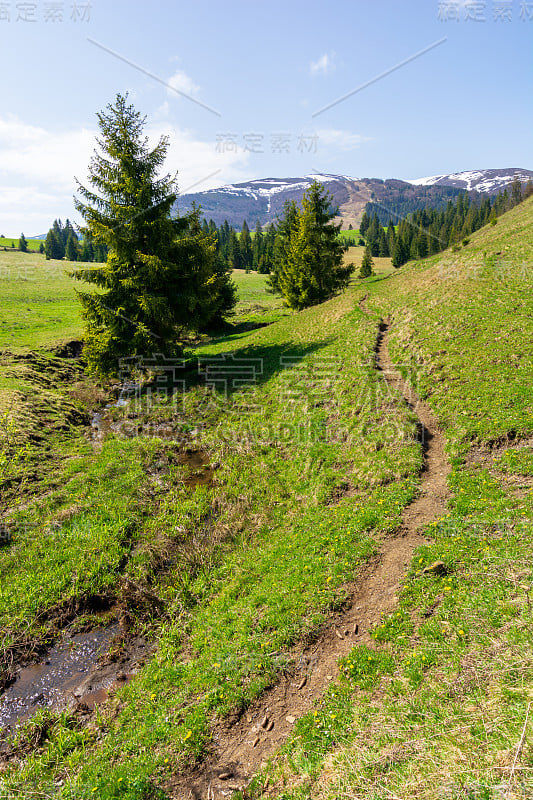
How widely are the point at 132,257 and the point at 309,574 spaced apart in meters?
20.4

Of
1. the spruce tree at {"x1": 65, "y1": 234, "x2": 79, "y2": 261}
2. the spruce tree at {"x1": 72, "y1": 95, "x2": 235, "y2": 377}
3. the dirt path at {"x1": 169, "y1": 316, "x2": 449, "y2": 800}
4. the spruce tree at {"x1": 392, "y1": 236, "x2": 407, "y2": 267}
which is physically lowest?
the dirt path at {"x1": 169, "y1": 316, "x2": 449, "y2": 800}

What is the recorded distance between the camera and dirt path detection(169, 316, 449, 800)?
556 cm

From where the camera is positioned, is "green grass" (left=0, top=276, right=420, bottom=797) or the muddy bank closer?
"green grass" (left=0, top=276, right=420, bottom=797)

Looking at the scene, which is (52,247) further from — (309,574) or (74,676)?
(309,574)

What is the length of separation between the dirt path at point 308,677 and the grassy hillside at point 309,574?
0.16 meters

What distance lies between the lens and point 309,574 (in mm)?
8781

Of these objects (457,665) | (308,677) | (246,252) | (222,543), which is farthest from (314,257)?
(246,252)

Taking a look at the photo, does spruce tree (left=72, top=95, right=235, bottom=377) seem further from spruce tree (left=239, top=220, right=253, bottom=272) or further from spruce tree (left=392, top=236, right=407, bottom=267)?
spruce tree (left=239, top=220, right=253, bottom=272)

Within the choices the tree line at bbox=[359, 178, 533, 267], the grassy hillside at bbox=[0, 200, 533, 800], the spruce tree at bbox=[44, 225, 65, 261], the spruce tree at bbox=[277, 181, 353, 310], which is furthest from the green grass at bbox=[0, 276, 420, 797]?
the spruce tree at bbox=[44, 225, 65, 261]

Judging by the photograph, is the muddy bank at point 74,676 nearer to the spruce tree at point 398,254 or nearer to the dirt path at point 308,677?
the dirt path at point 308,677

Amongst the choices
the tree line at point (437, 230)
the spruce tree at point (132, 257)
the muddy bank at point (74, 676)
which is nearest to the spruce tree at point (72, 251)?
the tree line at point (437, 230)

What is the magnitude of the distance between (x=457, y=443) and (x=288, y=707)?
29.5 feet

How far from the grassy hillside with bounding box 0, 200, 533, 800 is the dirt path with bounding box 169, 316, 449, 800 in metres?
0.16

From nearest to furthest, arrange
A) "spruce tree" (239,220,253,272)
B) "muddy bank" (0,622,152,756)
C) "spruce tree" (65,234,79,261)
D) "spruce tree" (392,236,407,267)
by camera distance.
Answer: "muddy bank" (0,622,152,756) < "spruce tree" (392,236,407,267) < "spruce tree" (65,234,79,261) < "spruce tree" (239,220,253,272)
